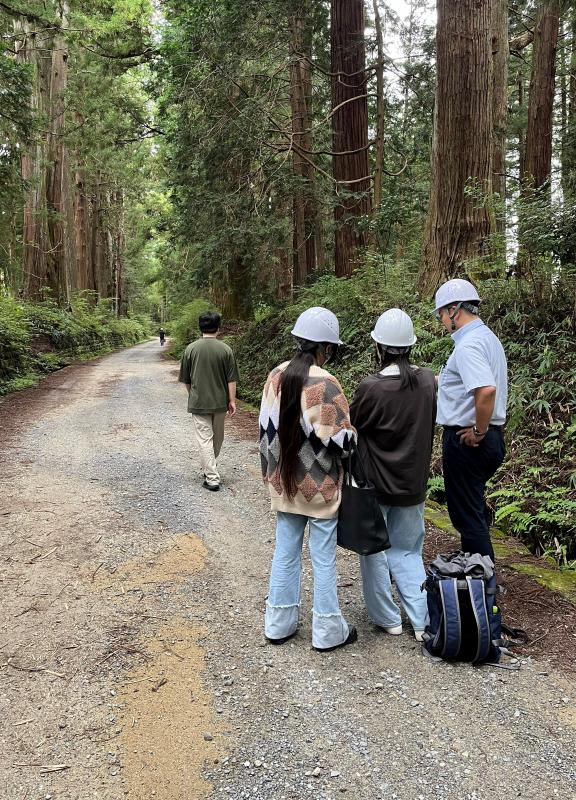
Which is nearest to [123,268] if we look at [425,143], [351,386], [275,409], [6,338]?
[6,338]

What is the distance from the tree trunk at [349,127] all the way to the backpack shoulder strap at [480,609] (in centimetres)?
920

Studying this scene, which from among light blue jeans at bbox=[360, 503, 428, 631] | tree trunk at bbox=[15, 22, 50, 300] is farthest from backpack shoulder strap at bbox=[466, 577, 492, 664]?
tree trunk at bbox=[15, 22, 50, 300]

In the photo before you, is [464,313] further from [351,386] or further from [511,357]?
[351,386]

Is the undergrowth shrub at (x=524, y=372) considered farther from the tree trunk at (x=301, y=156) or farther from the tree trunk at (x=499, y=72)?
the tree trunk at (x=499, y=72)

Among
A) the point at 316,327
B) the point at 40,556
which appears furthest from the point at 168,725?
the point at 40,556

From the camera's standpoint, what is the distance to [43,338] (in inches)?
808

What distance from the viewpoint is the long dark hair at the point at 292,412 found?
3215mm

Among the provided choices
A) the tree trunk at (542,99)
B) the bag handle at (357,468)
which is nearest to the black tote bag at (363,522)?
the bag handle at (357,468)

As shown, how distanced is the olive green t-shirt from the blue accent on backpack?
393 cm

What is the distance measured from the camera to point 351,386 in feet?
29.0

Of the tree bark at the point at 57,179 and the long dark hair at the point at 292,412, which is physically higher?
the tree bark at the point at 57,179

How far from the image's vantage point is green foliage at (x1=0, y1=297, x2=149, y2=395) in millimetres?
14844

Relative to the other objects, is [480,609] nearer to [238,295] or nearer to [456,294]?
[456,294]

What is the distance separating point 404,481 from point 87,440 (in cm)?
666
